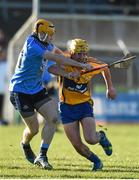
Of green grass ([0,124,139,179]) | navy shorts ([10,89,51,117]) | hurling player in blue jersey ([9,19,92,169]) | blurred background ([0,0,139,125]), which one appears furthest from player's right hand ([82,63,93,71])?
blurred background ([0,0,139,125])

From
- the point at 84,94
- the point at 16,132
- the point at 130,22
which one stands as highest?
the point at 130,22

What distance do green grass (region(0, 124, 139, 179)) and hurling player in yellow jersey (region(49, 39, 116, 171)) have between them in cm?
37

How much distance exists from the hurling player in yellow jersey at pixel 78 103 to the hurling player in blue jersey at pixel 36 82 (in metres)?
0.21

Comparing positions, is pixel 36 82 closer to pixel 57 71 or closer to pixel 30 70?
pixel 30 70

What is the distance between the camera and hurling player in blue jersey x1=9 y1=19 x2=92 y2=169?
10945mm

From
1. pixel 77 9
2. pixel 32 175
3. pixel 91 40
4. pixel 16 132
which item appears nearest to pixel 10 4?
pixel 77 9

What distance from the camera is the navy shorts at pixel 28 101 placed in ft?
36.8

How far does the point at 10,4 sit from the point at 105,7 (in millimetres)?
4427

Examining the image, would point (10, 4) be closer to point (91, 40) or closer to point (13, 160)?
point (91, 40)

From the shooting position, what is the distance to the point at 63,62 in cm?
1079

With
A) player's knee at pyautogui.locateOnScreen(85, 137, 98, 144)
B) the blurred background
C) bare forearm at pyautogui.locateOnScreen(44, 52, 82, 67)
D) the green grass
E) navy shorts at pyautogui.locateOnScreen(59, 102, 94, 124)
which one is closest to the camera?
the green grass

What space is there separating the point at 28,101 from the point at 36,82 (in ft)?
1.01

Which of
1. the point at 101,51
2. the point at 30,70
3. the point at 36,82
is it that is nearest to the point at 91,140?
the point at 36,82

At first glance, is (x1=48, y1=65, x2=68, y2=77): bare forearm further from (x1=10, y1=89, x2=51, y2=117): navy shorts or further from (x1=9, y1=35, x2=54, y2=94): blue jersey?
(x1=10, y1=89, x2=51, y2=117): navy shorts
